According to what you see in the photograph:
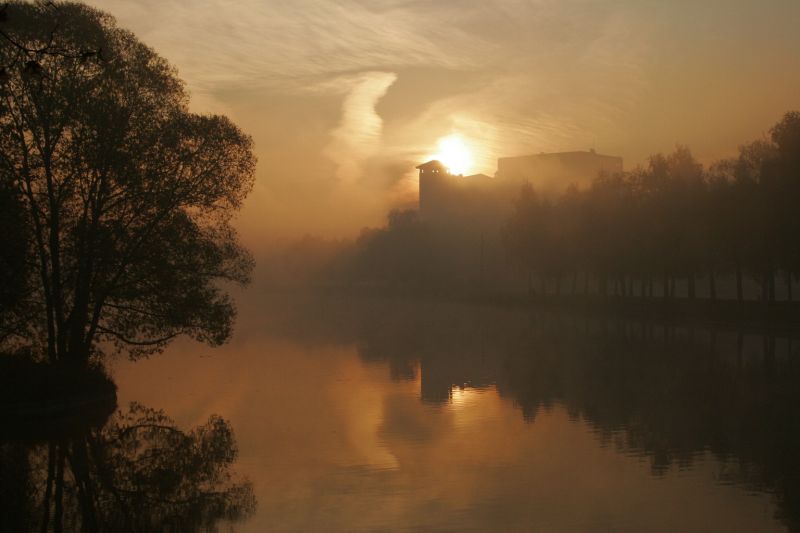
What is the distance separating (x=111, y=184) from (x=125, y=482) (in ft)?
51.3

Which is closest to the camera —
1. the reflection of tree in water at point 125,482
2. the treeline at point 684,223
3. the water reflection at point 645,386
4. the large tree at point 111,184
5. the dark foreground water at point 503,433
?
the reflection of tree in water at point 125,482

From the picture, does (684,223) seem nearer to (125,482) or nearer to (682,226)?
(682,226)

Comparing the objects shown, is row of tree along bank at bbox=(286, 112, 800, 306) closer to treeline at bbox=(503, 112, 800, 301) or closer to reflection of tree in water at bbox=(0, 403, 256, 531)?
treeline at bbox=(503, 112, 800, 301)

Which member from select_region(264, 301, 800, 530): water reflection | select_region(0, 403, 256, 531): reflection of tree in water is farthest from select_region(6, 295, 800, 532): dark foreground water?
select_region(0, 403, 256, 531): reflection of tree in water

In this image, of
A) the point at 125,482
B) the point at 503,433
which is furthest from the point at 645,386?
the point at 125,482

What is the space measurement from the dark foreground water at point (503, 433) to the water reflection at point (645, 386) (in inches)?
4.1

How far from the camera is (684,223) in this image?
77.9 metres

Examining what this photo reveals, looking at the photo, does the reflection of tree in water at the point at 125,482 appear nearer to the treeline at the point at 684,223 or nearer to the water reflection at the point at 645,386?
the water reflection at the point at 645,386

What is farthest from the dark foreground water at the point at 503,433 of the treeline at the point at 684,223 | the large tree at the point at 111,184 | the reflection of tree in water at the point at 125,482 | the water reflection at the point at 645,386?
the treeline at the point at 684,223

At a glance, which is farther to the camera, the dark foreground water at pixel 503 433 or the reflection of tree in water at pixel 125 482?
the dark foreground water at pixel 503 433

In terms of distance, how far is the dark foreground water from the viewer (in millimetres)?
14273

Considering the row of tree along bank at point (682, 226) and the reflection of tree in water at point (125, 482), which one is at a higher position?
the row of tree along bank at point (682, 226)

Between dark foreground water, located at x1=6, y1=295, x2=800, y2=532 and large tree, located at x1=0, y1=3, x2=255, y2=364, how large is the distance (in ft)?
11.7

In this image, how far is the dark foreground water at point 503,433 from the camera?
14273mm
